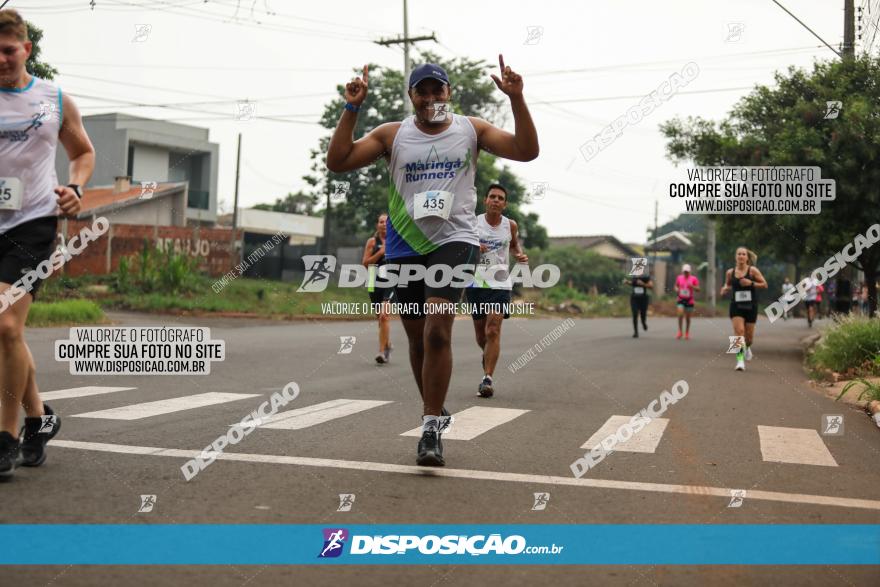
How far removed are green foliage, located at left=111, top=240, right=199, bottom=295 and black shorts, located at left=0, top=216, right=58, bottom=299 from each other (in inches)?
894

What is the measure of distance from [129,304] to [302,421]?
64.0 ft

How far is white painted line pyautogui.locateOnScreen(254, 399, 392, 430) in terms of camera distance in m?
7.00

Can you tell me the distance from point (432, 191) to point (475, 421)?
2.72 metres

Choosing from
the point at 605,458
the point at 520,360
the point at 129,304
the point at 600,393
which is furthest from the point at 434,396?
the point at 129,304

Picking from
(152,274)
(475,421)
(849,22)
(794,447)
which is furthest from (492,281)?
(152,274)

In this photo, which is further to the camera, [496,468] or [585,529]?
[496,468]

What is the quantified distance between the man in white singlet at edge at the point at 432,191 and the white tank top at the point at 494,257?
4.30m

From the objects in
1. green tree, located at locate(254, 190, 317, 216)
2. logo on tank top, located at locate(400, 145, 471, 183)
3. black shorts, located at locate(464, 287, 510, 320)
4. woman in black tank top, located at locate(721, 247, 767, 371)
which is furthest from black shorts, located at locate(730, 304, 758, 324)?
green tree, located at locate(254, 190, 317, 216)

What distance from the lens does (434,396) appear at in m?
5.53

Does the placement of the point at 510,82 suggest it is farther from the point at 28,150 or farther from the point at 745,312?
the point at 745,312

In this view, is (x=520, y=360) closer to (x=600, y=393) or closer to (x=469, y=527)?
(x=600, y=393)

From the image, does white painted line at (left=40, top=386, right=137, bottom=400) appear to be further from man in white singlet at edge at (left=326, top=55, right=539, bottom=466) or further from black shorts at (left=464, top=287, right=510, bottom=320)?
man in white singlet at edge at (left=326, top=55, right=539, bottom=466)

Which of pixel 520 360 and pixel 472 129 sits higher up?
pixel 472 129

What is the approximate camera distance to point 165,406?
25.8ft
